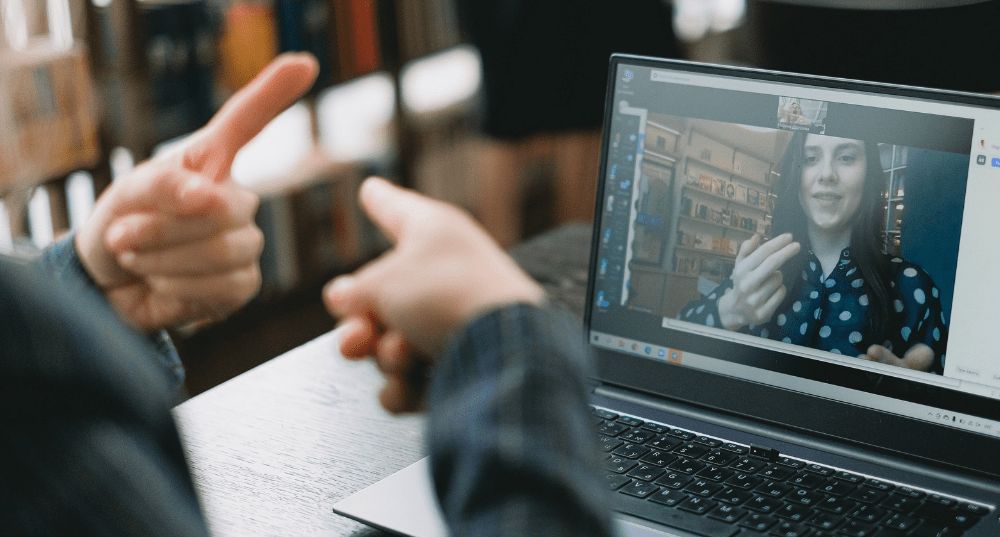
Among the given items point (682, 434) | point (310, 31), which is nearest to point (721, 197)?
point (682, 434)

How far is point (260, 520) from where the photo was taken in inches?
33.1

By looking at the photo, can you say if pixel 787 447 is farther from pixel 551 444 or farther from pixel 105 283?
pixel 105 283

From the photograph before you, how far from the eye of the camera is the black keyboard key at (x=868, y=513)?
0.77 m

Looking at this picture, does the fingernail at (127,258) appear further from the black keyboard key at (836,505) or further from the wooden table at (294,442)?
the black keyboard key at (836,505)

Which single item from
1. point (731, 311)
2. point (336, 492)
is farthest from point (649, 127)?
point (336, 492)

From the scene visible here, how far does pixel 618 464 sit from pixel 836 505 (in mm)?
190

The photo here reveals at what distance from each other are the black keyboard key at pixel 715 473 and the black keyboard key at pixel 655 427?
A: 0.08 meters

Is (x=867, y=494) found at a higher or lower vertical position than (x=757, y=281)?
lower

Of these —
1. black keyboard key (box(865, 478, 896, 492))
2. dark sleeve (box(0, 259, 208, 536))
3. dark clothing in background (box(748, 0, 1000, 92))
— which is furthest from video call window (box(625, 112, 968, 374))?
dark sleeve (box(0, 259, 208, 536))

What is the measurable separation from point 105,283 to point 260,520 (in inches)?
10.8

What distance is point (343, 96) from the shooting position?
3125mm

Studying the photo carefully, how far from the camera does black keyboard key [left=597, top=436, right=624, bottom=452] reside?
898 mm

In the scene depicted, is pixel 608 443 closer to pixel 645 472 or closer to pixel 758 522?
pixel 645 472

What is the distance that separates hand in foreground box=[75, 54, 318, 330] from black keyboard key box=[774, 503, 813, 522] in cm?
51
